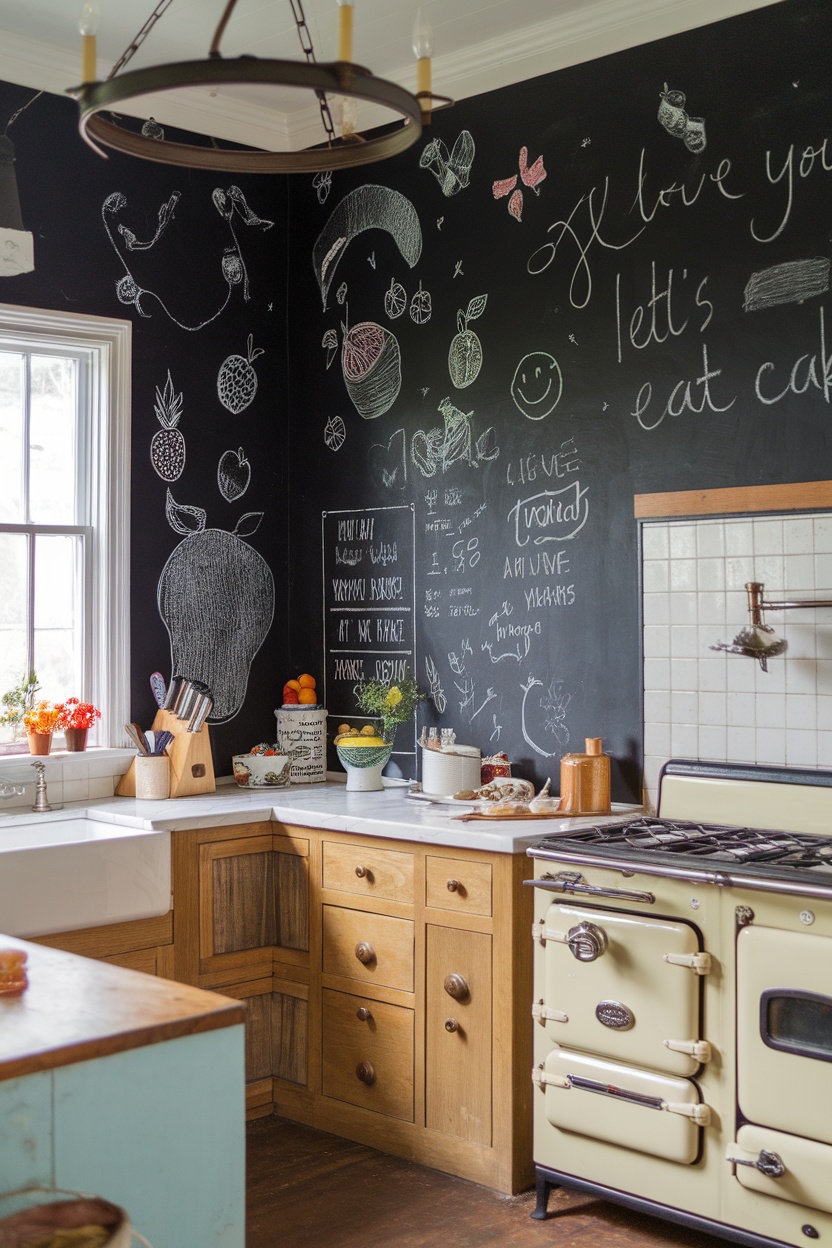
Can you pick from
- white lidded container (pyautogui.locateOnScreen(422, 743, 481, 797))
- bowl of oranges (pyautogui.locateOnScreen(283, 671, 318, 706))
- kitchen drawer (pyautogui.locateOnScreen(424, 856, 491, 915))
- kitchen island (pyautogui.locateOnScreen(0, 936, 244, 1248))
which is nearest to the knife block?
bowl of oranges (pyautogui.locateOnScreen(283, 671, 318, 706))

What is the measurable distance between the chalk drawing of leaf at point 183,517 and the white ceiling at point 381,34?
1307 millimetres

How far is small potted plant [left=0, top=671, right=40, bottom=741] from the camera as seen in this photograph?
13.4 ft

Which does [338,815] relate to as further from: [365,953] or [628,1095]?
[628,1095]

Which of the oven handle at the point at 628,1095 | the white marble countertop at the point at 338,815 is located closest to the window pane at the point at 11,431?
the white marble countertop at the point at 338,815

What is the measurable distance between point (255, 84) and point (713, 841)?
82.9 inches

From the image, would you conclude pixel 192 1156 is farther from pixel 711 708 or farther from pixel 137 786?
pixel 137 786

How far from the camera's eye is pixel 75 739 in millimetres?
4164

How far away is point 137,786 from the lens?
415 cm

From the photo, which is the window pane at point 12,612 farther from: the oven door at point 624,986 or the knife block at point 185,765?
the oven door at point 624,986

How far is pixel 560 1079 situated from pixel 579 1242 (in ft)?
1.20

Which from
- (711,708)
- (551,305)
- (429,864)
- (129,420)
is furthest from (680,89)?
(429,864)

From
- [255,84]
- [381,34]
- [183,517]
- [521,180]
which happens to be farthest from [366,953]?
[381,34]

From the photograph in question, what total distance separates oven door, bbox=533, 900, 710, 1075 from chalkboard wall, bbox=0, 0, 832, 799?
0.78 m

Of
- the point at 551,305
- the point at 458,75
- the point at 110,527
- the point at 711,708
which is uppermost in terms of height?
the point at 458,75
